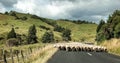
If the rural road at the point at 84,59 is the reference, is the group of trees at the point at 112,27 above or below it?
below

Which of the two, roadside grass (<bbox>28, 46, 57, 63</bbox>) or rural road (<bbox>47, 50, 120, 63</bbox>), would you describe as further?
roadside grass (<bbox>28, 46, 57, 63</bbox>)

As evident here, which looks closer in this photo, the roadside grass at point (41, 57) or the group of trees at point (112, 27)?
the roadside grass at point (41, 57)

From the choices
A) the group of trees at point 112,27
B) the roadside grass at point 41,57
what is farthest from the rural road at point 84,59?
the group of trees at point 112,27

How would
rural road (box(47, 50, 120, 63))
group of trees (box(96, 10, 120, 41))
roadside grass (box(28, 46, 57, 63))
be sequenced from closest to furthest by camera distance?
1. rural road (box(47, 50, 120, 63))
2. roadside grass (box(28, 46, 57, 63))
3. group of trees (box(96, 10, 120, 41))

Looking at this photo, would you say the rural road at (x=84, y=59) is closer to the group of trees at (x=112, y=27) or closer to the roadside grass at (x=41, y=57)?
the roadside grass at (x=41, y=57)

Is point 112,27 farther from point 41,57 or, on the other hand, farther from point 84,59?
point 84,59

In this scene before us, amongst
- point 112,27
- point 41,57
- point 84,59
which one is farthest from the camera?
point 112,27

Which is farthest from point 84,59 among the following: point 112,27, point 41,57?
point 112,27

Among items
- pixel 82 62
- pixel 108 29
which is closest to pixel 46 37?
pixel 108 29

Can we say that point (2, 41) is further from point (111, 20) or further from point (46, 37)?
point (111, 20)

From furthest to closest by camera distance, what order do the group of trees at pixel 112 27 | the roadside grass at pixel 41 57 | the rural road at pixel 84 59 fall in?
the group of trees at pixel 112 27 → the roadside grass at pixel 41 57 → the rural road at pixel 84 59

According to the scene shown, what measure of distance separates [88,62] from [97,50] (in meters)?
28.9

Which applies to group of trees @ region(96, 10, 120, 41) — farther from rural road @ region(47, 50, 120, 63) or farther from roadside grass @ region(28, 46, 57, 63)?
rural road @ region(47, 50, 120, 63)

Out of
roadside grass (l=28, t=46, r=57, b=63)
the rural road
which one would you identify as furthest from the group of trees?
the rural road
